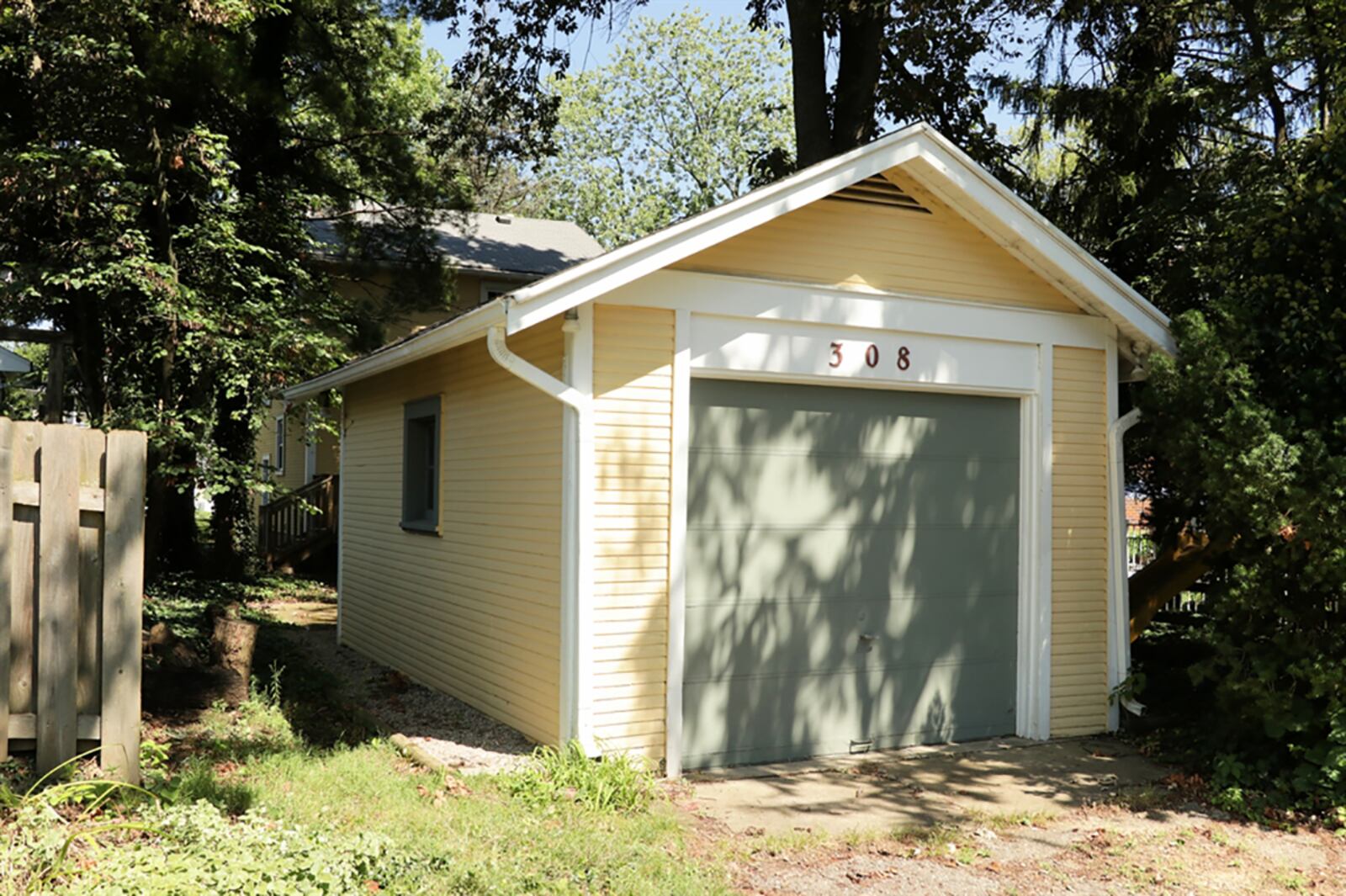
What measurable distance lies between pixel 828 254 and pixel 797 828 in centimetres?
404

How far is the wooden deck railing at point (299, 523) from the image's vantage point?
20938mm

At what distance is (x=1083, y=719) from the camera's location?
9.05 m

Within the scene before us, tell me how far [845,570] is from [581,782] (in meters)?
2.62

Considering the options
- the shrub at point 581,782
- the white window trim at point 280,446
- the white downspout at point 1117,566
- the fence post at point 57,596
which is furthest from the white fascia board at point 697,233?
the white window trim at point 280,446

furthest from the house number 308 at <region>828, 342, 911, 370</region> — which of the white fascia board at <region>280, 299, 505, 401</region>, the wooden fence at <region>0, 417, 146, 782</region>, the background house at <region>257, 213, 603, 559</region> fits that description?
the background house at <region>257, 213, 603, 559</region>

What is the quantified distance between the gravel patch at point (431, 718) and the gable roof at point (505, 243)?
11.5m

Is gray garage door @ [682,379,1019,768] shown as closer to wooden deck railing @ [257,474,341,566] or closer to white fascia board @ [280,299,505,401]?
white fascia board @ [280,299,505,401]

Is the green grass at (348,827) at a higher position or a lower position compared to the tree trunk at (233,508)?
lower

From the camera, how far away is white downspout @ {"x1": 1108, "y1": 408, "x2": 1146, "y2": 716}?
9.12 meters

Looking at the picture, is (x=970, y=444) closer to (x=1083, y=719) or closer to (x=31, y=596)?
(x=1083, y=719)

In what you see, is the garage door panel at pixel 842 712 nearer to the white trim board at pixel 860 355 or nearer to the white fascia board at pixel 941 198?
the white trim board at pixel 860 355

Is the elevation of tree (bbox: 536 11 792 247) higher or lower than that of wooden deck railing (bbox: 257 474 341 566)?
higher

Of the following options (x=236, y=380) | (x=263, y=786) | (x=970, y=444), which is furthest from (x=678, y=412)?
(x=236, y=380)

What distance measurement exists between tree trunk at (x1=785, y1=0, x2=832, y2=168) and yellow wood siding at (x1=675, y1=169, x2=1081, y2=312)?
710cm
